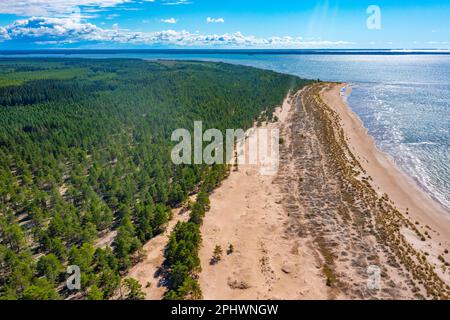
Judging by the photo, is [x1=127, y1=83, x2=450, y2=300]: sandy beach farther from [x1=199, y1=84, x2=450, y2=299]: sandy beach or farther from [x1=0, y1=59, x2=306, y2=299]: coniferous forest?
[x1=0, y1=59, x2=306, y2=299]: coniferous forest

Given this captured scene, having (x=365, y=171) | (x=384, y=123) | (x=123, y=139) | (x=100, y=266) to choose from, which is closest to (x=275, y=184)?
(x=365, y=171)

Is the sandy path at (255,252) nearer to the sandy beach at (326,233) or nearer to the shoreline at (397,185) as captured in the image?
the sandy beach at (326,233)

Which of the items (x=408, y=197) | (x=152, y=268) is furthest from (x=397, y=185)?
(x=152, y=268)

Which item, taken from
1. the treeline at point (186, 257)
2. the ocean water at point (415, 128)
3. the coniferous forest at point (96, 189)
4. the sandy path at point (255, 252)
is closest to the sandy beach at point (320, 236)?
the sandy path at point (255, 252)

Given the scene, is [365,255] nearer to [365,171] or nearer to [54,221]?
[365,171]

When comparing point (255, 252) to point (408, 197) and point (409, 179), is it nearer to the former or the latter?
point (408, 197)

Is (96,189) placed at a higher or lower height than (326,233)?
higher
